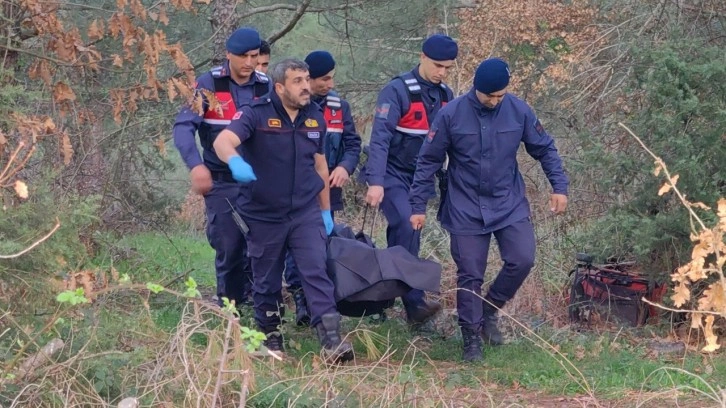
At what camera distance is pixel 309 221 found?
680 cm

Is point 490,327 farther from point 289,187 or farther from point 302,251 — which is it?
point 289,187

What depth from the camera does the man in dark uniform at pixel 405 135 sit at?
7660 mm

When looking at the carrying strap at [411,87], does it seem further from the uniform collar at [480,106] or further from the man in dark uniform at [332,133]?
the uniform collar at [480,106]

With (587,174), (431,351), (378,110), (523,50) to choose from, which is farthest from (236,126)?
(523,50)

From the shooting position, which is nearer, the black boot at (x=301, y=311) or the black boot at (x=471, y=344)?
the black boot at (x=471, y=344)

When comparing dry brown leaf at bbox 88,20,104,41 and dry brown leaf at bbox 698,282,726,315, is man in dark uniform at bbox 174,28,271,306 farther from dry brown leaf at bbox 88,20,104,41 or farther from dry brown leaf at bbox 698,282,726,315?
dry brown leaf at bbox 698,282,726,315

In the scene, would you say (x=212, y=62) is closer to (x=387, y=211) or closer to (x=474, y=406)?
(x=387, y=211)

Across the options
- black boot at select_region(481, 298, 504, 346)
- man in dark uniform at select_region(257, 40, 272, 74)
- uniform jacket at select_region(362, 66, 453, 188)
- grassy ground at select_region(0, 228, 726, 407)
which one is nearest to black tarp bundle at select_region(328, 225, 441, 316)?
grassy ground at select_region(0, 228, 726, 407)

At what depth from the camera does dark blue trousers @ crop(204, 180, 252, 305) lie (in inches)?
293

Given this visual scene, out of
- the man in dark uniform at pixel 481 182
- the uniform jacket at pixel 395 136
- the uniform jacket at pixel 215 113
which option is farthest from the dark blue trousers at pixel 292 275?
the man in dark uniform at pixel 481 182

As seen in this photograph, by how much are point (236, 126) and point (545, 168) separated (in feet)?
7.16

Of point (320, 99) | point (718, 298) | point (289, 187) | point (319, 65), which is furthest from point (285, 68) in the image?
point (718, 298)

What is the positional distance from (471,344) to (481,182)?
1.09m

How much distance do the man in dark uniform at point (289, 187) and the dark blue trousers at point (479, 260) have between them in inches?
36.4
